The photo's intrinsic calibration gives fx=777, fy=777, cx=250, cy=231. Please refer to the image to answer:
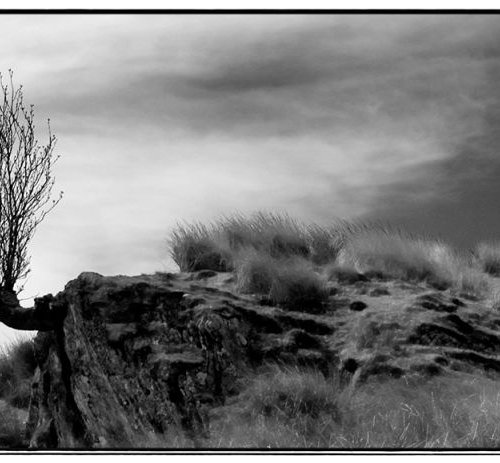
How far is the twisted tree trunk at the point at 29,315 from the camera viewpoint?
222 inches

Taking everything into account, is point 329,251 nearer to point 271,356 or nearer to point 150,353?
point 271,356

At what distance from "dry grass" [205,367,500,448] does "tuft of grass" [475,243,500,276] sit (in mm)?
2678

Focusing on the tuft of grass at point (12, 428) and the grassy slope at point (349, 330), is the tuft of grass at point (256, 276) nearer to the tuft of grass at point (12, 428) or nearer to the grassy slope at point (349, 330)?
the grassy slope at point (349, 330)

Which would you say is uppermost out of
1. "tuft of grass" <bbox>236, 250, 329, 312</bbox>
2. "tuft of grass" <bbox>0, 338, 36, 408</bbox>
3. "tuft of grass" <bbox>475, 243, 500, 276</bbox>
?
"tuft of grass" <bbox>236, 250, 329, 312</bbox>

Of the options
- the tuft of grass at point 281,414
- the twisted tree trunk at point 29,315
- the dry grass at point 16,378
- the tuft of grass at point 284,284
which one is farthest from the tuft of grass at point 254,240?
the dry grass at point 16,378

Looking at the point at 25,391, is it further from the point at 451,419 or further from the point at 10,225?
the point at 451,419

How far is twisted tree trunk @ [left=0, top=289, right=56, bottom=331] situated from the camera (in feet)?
18.5

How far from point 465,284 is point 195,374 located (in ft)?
8.39

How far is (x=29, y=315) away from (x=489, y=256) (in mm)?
4045

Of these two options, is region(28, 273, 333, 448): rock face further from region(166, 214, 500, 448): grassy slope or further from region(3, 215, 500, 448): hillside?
region(166, 214, 500, 448): grassy slope

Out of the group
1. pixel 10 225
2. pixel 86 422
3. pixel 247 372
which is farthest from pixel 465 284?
pixel 10 225

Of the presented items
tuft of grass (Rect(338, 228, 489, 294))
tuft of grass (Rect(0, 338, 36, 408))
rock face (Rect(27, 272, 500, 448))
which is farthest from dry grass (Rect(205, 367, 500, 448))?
tuft of grass (Rect(0, 338, 36, 408))

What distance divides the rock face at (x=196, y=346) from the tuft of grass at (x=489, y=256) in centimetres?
157

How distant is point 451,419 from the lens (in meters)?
3.91
